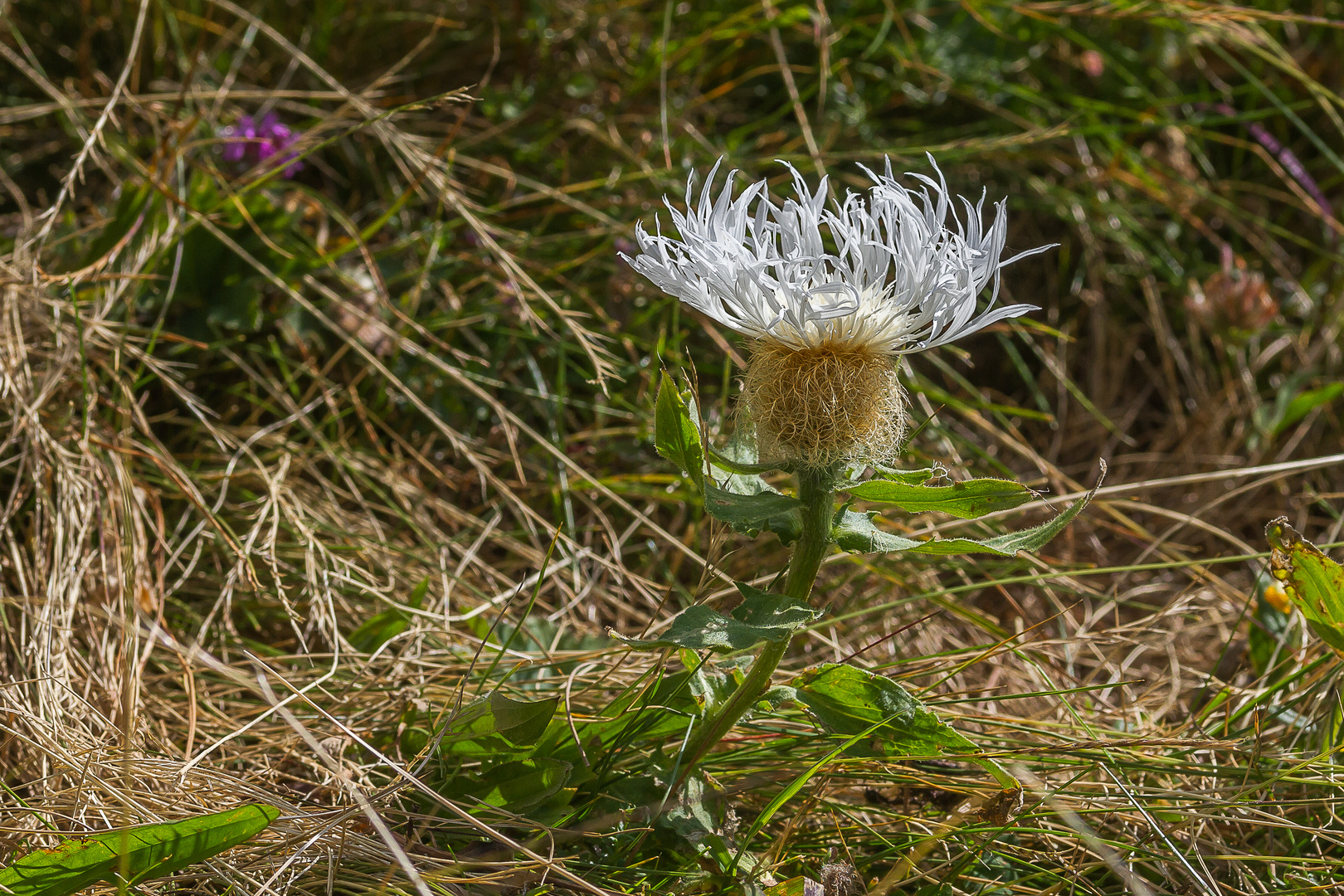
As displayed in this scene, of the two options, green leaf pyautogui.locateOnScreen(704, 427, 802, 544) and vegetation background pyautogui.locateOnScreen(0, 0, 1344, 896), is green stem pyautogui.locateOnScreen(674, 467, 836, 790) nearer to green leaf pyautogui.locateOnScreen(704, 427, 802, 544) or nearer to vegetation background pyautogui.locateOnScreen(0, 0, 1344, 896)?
green leaf pyautogui.locateOnScreen(704, 427, 802, 544)

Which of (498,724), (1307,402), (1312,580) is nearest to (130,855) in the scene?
(498,724)

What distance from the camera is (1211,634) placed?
1730 millimetres

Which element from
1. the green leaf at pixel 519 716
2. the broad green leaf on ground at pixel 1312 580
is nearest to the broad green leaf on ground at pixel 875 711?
the green leaf at pixel 519 716

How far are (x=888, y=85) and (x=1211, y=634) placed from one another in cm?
125

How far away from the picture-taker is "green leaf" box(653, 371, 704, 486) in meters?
0.92

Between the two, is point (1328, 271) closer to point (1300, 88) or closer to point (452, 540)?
point (1300, 88)

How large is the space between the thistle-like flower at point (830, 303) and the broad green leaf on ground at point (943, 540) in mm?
69

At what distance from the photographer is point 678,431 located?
0.94 m

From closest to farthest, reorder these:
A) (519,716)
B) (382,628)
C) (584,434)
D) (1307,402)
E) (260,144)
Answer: (519,716)
(382,628)
(584,434)
(260,144)
(1307,402)

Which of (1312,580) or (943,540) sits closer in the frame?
(943,540)

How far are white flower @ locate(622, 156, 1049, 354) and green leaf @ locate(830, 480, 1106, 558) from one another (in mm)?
167

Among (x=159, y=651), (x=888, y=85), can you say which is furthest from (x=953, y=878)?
(x=888, y=85)

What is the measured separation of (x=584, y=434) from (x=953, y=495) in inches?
34.0

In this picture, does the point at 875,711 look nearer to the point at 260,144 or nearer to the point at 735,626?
A: the point at 735,626
